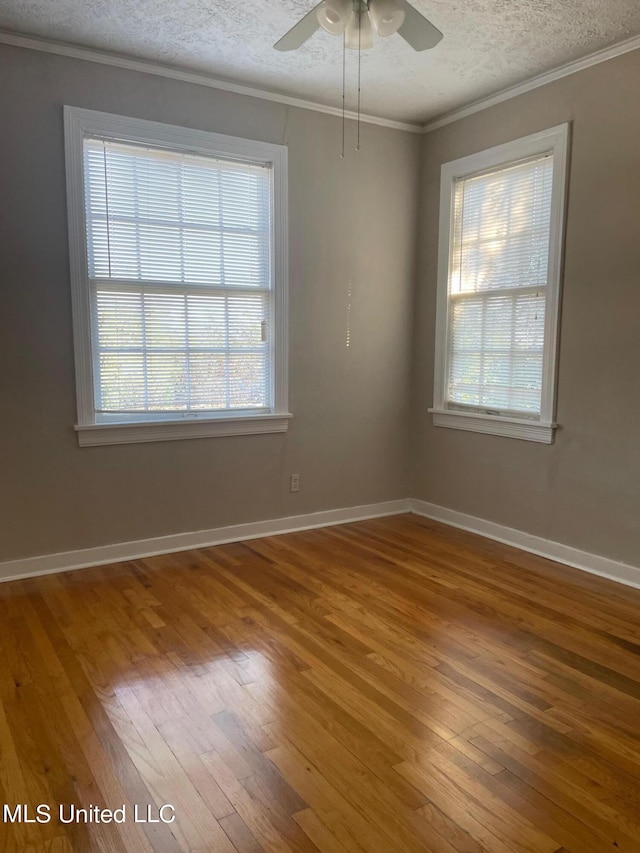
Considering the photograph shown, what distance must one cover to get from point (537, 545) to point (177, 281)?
9.00 feet

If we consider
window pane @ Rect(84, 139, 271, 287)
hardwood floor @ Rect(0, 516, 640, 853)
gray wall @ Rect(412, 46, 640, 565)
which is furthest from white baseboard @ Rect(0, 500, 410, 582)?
window pane @ Rect(84, 139, 271, 287)

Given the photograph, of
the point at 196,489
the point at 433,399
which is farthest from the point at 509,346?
the point at 196,489

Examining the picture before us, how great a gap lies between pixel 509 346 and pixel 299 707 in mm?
2646

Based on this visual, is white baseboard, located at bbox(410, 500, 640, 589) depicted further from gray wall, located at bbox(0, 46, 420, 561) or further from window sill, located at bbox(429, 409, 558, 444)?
window sill, located at bbox(429, 409, 558, 444)

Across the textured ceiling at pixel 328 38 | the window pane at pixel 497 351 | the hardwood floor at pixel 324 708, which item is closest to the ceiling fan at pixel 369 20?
the textured ceiling at pixel 328 38

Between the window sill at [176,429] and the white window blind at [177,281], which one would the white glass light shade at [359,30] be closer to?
the white window blind at [177,281]

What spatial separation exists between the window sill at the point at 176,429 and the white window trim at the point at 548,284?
1.21 metres

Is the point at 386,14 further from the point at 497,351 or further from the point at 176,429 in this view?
the point at 176,429

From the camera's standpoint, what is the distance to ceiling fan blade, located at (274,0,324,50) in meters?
2.22

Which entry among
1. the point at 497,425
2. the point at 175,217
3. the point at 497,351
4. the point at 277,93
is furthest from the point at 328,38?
the point at 497,425

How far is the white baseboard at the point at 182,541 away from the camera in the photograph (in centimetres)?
336

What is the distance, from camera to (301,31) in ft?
7.52

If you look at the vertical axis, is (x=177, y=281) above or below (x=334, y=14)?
below

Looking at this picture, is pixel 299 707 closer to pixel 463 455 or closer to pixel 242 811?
pixel 242 811
